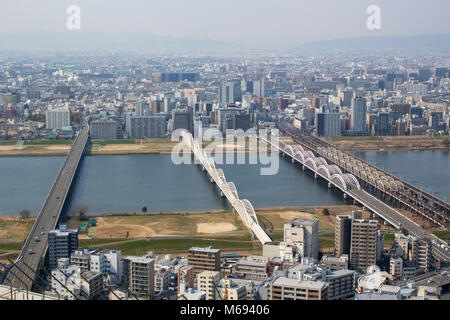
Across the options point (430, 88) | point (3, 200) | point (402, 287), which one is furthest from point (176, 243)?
point (430, 88)

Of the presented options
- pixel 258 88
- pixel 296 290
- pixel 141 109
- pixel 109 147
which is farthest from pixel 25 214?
pixel 258 88

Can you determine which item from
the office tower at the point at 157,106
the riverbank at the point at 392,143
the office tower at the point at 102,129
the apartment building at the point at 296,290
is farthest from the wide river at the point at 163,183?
the office tower at the point at 157,106

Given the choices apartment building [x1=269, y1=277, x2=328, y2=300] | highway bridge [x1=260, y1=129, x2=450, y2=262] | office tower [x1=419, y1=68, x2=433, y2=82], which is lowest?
highway bridge [x1=260, y1=129, x2=450, y2=262]

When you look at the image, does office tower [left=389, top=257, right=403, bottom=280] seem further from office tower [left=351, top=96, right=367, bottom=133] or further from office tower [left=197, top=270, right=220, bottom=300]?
office tower [left=351, top=96, right=367, bottom=133]

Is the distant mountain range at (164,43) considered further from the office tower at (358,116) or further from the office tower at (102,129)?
the office tower at (102,129)

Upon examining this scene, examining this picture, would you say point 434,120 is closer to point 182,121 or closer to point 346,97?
point 346,97

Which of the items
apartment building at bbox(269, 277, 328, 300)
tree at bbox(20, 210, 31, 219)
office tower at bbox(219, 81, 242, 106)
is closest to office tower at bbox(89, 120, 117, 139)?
tree at bbox(20, 210, 31, 219)
